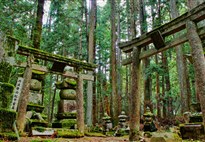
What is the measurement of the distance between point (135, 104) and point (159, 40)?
214 cm

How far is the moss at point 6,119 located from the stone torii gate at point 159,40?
354 centimetres

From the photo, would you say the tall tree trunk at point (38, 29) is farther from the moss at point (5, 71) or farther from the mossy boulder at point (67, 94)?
the moss at point (5, 71)

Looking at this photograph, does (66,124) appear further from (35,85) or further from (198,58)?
(198,58)

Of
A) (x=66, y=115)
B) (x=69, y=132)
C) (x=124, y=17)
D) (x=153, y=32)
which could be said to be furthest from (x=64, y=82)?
(x=124, y=17)

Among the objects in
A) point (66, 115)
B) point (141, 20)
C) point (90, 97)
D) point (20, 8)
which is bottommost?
point (66, 115)

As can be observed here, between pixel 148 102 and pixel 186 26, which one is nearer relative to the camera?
pixel 186 26

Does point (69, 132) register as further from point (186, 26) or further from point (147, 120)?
point (186, 26)

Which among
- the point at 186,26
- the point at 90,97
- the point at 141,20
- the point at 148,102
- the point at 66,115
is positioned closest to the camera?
the point at 186,26

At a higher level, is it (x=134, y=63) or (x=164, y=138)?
(x=134, y=63)

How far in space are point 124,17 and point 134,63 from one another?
17623 millimetres

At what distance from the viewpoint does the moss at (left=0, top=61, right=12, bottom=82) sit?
17.8ft

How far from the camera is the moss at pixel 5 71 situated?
542 centimetres

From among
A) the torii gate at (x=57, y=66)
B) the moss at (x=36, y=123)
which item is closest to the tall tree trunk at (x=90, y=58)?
the torii gate at (x=57, y=66)

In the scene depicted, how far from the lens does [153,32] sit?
254 inches
